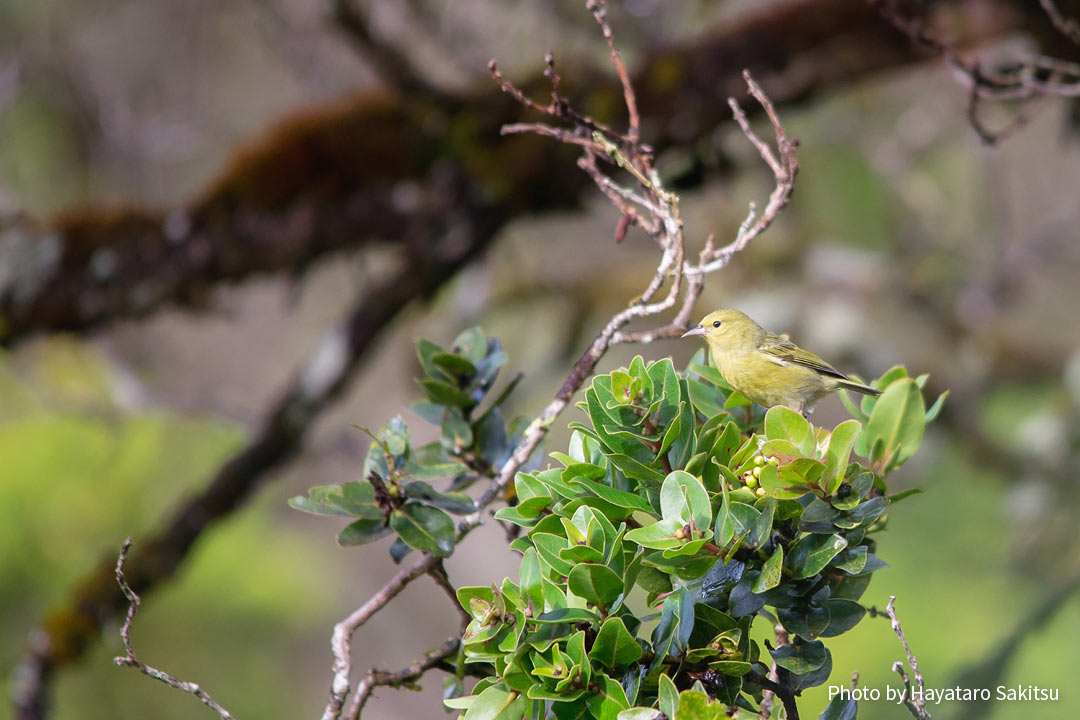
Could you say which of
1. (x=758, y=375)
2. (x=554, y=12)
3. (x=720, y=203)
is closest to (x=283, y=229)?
(x=758, y=375)

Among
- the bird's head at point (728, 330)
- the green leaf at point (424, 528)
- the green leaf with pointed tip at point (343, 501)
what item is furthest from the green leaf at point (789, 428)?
the bird's head at point (728, 330)

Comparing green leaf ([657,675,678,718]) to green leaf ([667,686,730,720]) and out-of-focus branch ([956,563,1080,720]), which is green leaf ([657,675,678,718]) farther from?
out-of-focus branch ([956,563,1080,720])

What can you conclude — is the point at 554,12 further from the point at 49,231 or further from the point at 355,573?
the point at 355,573

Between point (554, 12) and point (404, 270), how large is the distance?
7.08ft

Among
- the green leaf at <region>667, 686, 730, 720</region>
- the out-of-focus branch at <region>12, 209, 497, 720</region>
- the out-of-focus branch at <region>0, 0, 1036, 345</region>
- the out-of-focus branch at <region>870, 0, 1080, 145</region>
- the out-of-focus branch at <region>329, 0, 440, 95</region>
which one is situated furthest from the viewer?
the out-of-focus branch at <region>12, 209, 497, 720</region>

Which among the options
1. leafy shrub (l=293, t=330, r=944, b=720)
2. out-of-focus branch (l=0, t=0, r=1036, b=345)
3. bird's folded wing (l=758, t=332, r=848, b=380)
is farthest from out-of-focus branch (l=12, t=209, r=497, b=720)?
leafy shrub (l=293, t=330, r=944, b=720)

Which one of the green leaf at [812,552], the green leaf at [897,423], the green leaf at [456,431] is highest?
the green leaf at [456,431]

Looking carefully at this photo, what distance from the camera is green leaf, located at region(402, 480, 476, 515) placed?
1.26m

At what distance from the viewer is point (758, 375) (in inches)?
63.2

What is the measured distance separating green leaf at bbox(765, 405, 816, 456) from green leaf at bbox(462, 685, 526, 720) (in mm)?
427

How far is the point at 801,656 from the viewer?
107 cm

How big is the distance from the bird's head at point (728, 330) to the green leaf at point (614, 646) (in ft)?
2.92

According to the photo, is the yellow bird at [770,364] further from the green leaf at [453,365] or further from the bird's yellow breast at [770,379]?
the green leaf at [453,365]

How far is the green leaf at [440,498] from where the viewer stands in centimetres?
126
